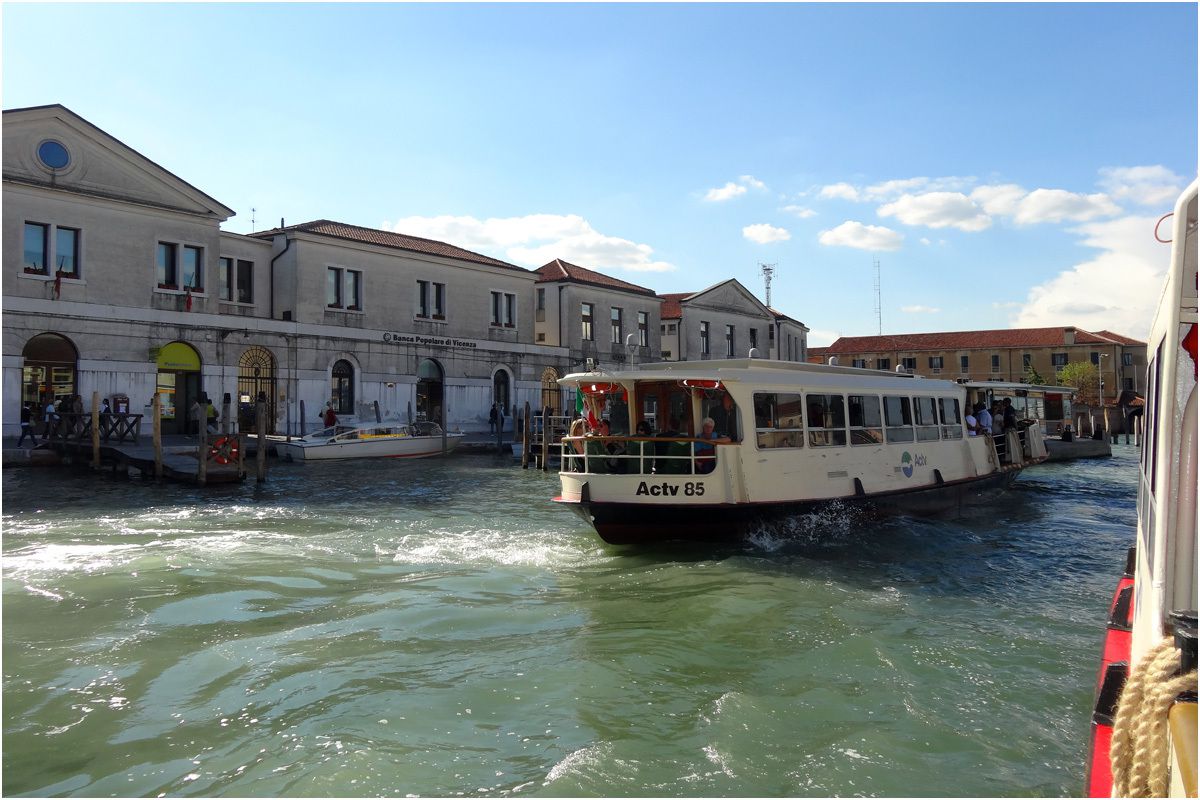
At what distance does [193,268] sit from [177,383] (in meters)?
3.93

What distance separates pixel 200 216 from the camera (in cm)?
2755

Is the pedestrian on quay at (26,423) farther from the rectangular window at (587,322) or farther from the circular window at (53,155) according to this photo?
the rectangular window at (587,322)

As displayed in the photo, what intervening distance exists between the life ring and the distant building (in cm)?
5288

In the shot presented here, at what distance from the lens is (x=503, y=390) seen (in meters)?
36.6

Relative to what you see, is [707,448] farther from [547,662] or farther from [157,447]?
[157,447]

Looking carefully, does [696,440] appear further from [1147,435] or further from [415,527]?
[1147,435]

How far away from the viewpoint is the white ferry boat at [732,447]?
10.9 m

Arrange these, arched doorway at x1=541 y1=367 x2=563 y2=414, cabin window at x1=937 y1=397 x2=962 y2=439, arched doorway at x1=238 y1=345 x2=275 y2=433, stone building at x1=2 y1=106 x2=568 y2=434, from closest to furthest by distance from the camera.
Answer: cabin window at x1=937 y1=397 x2=962 y2=439 < stone building at x1=2 y1=106 x2=568 y2=434 < arched doorway at x1=238 y1=345 x2=275 y2=433 < arched doorway at x1=541 y1=367 x2=563 y2=414

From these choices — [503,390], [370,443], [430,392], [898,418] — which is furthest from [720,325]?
[898,418]

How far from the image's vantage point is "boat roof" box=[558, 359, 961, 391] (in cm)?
1120

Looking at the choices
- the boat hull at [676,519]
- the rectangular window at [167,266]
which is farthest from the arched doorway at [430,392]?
the boat hull at [676,519]

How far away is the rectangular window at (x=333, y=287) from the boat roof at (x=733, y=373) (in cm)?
2091

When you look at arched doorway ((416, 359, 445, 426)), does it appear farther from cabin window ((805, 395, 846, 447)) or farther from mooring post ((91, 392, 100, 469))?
cabin window ((805, 395, 846, 447))

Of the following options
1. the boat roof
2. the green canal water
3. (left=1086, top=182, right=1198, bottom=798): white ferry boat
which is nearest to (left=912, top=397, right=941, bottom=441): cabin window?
the boat roof
